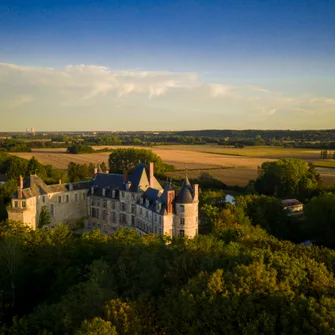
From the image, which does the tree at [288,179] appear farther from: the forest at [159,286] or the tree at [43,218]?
the tree at [43,218]

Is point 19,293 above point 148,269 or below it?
below

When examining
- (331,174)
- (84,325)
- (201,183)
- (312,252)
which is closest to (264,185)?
(201,183)

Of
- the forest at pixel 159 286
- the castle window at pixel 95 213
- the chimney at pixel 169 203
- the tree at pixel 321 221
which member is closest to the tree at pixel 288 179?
the tree at pixel 321 221

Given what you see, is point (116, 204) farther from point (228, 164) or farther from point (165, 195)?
point (228, 164)

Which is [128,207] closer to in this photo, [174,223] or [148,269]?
[174,223]

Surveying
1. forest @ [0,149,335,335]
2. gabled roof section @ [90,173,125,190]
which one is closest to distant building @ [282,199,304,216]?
gabled roof section @ [90,173,125,190]

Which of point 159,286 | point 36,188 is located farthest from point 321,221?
point 36,188
